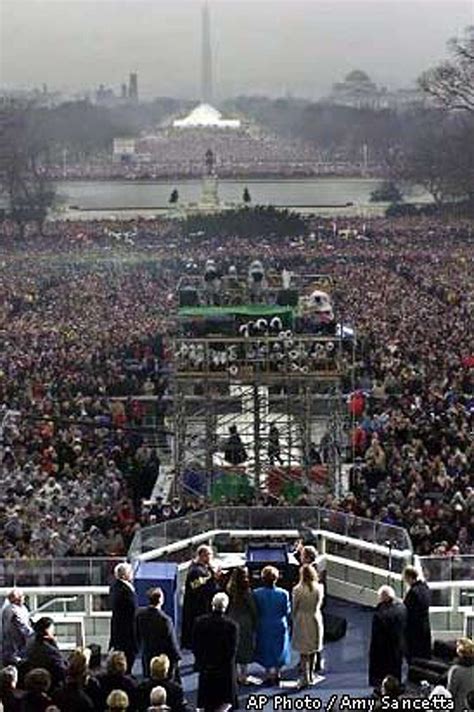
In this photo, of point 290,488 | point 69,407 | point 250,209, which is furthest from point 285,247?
A: point 290,488

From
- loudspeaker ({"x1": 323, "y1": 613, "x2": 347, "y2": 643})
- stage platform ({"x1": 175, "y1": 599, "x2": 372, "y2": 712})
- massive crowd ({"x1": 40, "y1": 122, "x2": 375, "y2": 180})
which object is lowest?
stage platform ({"x1": 175, "y1": 599, "x2": 372, "y2": 712})

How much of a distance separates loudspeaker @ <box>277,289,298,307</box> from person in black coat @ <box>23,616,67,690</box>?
10580 mm

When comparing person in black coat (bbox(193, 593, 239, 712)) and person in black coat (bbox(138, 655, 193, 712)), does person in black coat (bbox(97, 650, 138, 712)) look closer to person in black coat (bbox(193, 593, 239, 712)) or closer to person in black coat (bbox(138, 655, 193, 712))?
person in black coat (bbox(138, 655, 193, 712))

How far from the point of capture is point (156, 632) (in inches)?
217

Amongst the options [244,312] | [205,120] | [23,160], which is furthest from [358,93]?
[244,312]

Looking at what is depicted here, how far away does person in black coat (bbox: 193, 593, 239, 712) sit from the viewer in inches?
210

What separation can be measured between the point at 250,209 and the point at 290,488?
2799 cm

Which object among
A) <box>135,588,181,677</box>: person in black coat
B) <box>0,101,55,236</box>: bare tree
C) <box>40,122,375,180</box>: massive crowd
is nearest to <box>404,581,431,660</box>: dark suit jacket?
<box>135,588,181,677</box>: person in black coat

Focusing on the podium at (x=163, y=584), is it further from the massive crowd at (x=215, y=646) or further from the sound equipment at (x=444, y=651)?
the sound equipment at (x=444, y=651)

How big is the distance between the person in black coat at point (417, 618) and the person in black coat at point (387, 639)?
7 centimetres

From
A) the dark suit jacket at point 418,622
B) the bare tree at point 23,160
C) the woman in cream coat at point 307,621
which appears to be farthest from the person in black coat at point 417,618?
the bare tree at point 23,160

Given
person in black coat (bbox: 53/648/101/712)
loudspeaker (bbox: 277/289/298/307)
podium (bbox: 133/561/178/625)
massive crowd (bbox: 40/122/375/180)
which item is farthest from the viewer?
massive crowd (bbox: 40/122/375/180)

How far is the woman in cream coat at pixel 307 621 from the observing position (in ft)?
18.8

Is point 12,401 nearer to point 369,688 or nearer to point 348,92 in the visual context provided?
point 369,688
